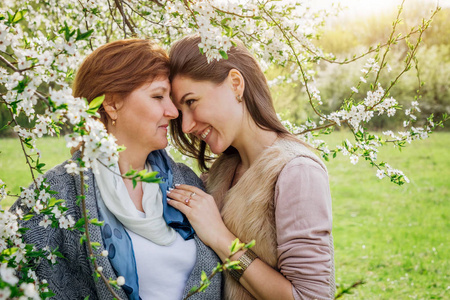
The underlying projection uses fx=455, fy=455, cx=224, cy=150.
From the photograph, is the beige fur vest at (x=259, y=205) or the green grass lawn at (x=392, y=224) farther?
the green grass lawn at (x=392, y=224)

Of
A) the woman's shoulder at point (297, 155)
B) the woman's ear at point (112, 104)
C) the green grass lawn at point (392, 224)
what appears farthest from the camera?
the green grass lawn at point (392, 224)

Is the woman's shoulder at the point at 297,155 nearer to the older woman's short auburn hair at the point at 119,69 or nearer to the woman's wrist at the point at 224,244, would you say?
the woman's wrist at the point at 224,244

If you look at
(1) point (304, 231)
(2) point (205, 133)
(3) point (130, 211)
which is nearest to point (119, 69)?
(2) point (205, 133)

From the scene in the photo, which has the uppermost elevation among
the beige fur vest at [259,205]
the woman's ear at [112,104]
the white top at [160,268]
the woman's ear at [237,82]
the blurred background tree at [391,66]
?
the blurred background tree at [391,66]

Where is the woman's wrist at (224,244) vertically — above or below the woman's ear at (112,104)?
below

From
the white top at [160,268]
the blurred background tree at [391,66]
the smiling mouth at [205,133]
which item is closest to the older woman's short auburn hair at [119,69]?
the smiling mouth at [205,133]

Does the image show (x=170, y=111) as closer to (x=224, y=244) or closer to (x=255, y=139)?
(x=255, y=139)

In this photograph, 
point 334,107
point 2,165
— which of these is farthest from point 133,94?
point 334,107

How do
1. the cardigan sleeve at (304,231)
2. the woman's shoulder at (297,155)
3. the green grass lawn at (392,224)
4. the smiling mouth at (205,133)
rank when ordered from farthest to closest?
the green grass lawn at (392,224) → the smiling mouth at (205,133) → the woman's shoulder at (297,155) → the cardigan sleeve at (304,231)

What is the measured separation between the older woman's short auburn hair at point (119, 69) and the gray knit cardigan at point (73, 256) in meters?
0.38

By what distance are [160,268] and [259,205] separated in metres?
0.51

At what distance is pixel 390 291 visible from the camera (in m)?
5.36

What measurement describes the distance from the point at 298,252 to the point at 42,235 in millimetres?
1040

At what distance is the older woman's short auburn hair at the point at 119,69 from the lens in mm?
2020
